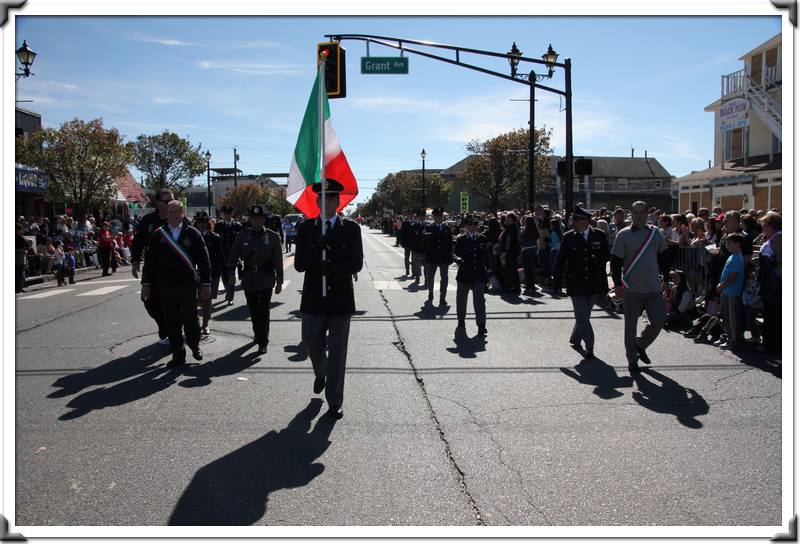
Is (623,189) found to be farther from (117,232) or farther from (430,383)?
(430,383)

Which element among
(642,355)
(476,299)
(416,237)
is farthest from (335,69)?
(642,355)

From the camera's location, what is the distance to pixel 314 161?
6.99 metres

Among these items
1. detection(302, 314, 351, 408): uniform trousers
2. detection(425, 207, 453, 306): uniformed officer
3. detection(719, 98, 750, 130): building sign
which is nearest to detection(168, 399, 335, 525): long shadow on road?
detection(302, 314, 351, 408): uniform trousers

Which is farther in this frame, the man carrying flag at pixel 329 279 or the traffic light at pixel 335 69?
the traffic light at pixel 335 69

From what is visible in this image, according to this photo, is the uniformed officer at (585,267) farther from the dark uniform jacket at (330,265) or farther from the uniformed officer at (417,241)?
the uniformed officer at (417,241)

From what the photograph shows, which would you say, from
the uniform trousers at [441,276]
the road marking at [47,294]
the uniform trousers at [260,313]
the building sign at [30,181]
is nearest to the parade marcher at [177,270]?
the uniform trousers at [260,313]

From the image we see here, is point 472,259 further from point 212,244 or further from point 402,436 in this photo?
point 402,436

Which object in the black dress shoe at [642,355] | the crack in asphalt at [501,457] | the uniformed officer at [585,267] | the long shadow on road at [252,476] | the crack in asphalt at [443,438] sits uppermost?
the uniformed officer at [585,267]

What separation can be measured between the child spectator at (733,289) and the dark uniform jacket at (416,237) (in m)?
10.4

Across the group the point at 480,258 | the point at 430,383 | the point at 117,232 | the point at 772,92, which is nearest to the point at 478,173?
the point at 772,92

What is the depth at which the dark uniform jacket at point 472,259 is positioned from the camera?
10766 mm

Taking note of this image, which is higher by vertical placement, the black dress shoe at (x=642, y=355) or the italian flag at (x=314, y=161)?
the italian flag at (x=314, y=161)

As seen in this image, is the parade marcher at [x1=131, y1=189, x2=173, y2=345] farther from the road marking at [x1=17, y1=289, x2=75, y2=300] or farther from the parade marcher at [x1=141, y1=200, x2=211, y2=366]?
the road marking at [x1=17, y1=289, x2=75, y2=300]

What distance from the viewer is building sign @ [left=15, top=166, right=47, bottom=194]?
3000cm
